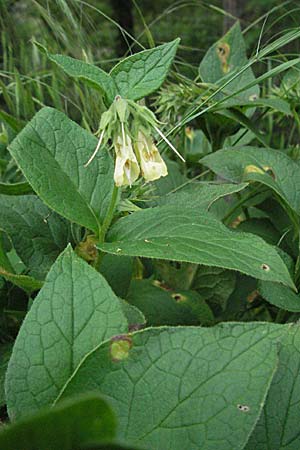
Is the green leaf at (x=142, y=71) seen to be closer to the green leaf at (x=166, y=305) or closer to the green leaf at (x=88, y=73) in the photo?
the green leaf at (x=88, y=73)

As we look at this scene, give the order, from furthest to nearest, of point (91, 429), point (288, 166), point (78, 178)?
point (288, 166) < point (78, 178) < point (91, 429)

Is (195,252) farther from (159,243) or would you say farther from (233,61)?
(233,61)

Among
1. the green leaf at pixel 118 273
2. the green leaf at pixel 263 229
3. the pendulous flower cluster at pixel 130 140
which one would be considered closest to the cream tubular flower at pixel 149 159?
the pendulous flower cluster at pixel 130 140

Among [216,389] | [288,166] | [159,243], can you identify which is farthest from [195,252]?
[288,166]

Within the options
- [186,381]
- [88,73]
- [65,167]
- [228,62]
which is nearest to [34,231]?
[65,167]

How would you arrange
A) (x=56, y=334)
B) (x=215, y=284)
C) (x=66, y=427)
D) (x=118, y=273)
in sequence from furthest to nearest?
1. (x=215, y=284)
2. (x=118, y=273)
3. (x=56, y=334)
4. (x=66, y=427)

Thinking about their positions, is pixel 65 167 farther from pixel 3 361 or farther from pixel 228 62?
pixel 228 62
